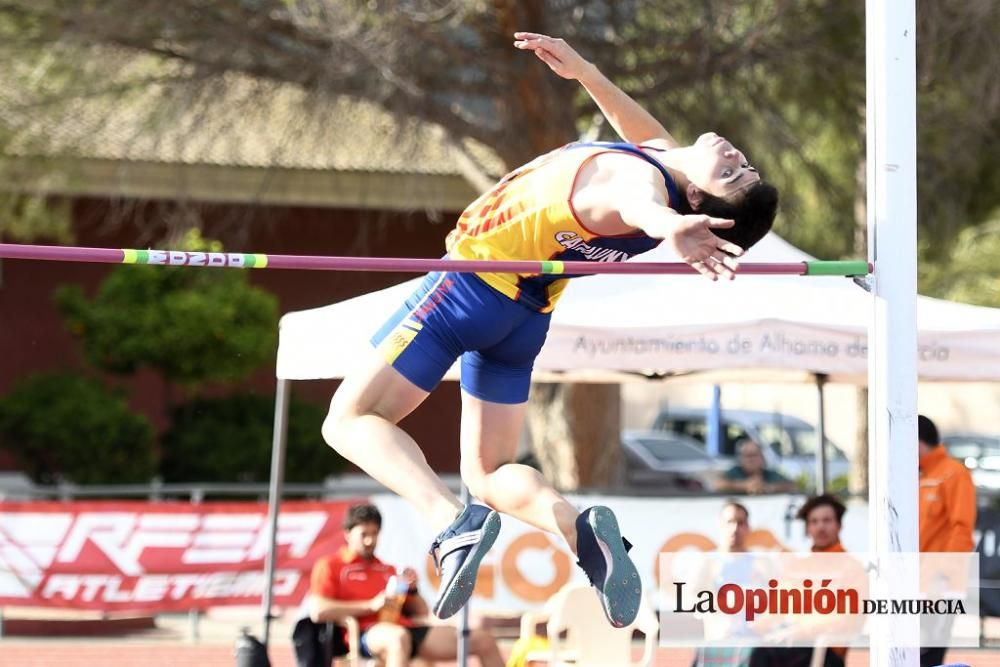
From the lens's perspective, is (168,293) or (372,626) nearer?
(372,626)

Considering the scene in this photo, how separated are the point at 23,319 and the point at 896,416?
15.4 meters

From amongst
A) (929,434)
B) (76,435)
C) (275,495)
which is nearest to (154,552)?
(275,495)

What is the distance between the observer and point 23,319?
1848cm

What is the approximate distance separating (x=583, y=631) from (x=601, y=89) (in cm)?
323

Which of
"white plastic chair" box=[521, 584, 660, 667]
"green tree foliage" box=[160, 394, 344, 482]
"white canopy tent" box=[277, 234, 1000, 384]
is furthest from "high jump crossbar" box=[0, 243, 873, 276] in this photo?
"green tree foliage" box=[160, 394, 344, 482]

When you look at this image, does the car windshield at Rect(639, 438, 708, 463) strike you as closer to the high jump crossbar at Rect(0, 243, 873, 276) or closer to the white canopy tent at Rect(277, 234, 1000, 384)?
the white canopy tent at Rect(277, 234, 1000, 384)

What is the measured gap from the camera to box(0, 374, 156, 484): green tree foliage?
14805 mm

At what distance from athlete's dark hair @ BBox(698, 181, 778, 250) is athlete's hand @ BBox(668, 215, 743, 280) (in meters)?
0.23

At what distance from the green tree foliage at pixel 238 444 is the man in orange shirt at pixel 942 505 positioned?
8.51 metres

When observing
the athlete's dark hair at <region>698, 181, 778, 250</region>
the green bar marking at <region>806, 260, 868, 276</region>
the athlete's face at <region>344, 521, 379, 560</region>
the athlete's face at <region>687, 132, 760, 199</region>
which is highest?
the athlete's face at <region>687, 132, 760, 199</region>

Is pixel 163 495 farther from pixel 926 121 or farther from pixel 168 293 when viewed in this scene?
pixel 926 121

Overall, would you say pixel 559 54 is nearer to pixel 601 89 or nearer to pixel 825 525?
pixel 601 89

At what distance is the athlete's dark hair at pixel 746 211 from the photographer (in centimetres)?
428

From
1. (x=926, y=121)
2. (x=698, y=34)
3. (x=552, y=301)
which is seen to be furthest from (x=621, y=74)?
(x=552, y=301)
